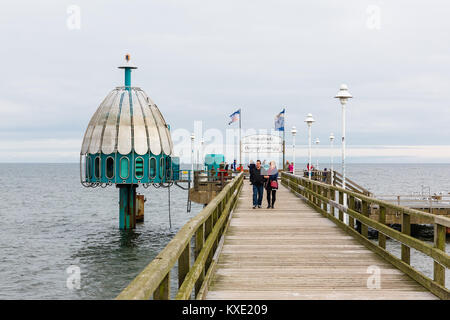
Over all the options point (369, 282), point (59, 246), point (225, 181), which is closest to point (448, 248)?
point (225, 181)

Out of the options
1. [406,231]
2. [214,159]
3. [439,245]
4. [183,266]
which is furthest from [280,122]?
[183,266]

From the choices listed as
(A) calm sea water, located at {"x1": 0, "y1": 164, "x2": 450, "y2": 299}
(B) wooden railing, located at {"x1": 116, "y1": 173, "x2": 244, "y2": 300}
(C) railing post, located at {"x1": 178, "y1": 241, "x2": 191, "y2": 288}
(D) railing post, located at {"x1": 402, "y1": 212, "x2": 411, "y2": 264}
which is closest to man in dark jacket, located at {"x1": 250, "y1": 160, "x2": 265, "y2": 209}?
(A) calm sea water, located at {"x1": 0, "y1": 164, "x2": 450, "y2": 299}

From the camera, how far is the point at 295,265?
357 inches

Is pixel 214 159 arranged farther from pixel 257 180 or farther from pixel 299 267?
pixel 299 267

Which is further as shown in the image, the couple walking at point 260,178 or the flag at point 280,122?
the flag at point 280,122

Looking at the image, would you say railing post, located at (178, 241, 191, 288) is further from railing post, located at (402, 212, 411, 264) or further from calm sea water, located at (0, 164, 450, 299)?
calm sea water, located at (0, 164, 450, 299)

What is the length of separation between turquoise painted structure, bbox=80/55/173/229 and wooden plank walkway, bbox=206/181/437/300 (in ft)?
91.6

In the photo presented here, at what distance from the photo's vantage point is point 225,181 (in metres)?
36.4

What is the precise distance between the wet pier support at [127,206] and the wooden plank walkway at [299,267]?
2867 cm

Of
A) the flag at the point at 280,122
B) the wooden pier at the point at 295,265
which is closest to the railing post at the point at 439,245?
the wooden pier at the point at 295,265

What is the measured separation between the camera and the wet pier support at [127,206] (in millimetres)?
42000

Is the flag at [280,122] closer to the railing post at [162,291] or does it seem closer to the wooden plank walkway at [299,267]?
the wooden plank walkway at [299,267]
